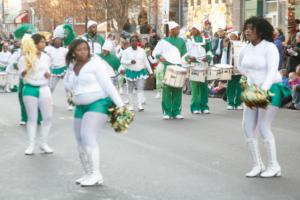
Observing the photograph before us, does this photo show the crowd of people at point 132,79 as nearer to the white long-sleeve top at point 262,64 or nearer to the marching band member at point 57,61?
the white long-sleeve top at point 262,64

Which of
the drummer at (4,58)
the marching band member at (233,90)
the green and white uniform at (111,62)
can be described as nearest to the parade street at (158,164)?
the green and white uniform at (111,62)

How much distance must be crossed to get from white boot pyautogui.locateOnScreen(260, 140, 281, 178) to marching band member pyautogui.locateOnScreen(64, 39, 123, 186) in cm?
196

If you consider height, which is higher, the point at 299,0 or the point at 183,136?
the point at 299,0

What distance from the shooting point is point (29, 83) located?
11297 mm

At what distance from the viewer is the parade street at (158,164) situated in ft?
27.5

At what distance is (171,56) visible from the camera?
1636 cm

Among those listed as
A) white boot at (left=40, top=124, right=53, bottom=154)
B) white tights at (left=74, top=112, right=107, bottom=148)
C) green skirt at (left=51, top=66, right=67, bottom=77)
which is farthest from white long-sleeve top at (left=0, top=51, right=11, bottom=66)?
white tights at (left=74, top=112, right=107, bottom=148)

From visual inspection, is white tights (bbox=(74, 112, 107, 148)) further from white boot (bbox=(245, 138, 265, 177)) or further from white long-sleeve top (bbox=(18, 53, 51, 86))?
white long-sleeve top (bbox=(18, 53, 51, 86))

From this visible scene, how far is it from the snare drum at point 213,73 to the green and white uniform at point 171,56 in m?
1.31

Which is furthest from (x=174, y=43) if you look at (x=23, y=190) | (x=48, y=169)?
(x=23, y=190)

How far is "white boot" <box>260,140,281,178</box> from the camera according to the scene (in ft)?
30.1

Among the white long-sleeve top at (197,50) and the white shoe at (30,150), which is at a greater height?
the white long-sleeve top at (197,50)

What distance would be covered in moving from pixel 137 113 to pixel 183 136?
4.68 meters

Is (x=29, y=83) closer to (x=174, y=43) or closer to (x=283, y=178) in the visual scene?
(x=283, y=178)
